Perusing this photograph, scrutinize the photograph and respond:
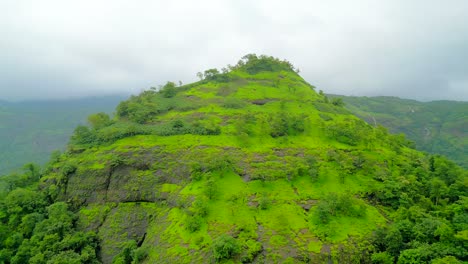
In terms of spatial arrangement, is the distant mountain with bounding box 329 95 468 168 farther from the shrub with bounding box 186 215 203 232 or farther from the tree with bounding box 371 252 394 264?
the shrub with bounding box 186 215 203 232

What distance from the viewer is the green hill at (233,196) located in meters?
32.8

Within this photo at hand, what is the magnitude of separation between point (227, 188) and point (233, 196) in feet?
A: 7.58

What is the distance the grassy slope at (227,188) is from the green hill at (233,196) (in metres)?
0.18

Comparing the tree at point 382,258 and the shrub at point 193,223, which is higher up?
the shrub at point 193,223

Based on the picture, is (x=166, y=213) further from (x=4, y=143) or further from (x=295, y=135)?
(x=4, y=143)

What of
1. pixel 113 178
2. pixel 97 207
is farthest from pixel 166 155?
pixel 97 207

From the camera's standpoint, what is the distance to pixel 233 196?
39.8 meters

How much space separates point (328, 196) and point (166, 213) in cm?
2211

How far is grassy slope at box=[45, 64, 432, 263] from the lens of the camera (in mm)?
33750

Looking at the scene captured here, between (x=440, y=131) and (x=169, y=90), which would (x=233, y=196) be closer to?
(x=169, y=90)

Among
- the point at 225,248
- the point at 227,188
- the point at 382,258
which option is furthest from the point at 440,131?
the point at 225,248

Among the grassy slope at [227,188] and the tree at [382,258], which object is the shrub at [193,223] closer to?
the grassy slope at [227,188]

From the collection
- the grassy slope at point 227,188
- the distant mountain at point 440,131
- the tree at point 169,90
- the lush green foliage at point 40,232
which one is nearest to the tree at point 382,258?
the grassy slope at point 227,188

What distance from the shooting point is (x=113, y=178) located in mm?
46875
